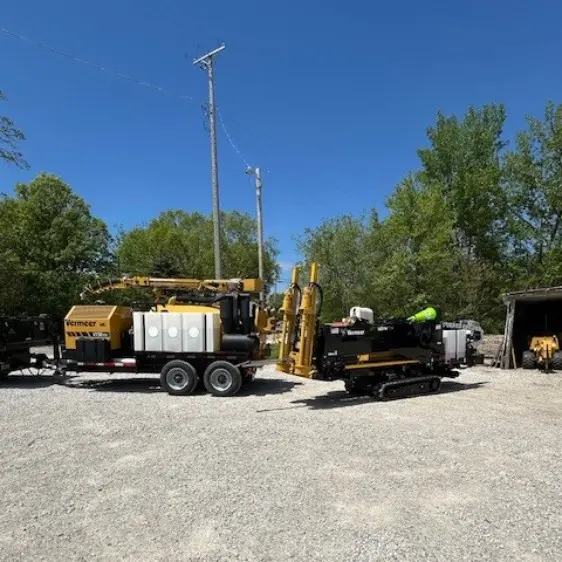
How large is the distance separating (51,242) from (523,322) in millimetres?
24402

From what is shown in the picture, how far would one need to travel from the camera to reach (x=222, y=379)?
11227 mm

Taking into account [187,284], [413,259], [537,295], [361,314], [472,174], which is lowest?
[361,314]

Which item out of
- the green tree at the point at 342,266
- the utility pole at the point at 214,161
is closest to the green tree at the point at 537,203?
the green tree at the point at 342,266

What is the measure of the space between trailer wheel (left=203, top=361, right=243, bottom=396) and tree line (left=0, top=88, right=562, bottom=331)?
1632cm

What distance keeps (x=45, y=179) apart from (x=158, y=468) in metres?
27.6

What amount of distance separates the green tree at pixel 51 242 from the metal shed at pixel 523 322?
21781 mm

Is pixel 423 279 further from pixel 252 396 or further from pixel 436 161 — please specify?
pixel 252 396

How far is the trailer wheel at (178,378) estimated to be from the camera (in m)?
11.2

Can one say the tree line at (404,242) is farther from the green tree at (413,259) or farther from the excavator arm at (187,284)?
the excavator arm at (187,284)

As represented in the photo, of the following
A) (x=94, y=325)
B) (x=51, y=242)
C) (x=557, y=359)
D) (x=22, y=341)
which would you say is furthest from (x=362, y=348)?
(x=51, y=242)

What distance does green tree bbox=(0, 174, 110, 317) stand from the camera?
90.5 feet

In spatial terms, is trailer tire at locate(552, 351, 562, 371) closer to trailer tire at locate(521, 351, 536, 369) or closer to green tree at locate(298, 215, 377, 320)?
trailer tire at locate(521, 351, 536, 369)

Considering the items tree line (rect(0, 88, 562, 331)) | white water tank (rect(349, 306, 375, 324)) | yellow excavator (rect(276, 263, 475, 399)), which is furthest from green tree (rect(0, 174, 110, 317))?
white water tank (rect(349, 306, 375, 324))

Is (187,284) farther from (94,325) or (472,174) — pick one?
(472,174)
